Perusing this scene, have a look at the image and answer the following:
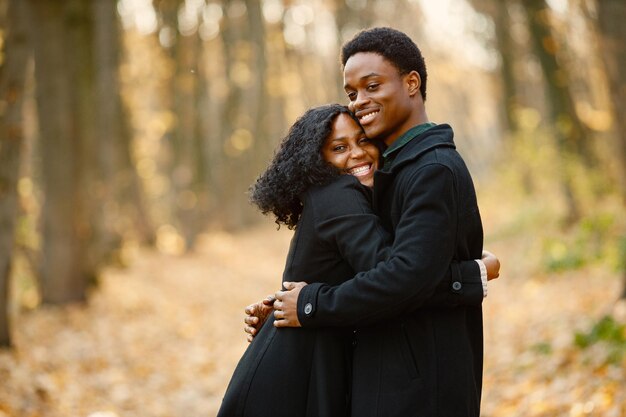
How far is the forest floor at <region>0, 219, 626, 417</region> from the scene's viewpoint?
21.2 ft

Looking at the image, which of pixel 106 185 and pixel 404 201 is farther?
pixel 106 185

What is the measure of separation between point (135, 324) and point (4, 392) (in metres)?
5.20

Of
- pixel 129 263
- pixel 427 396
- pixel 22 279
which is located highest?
pixel 129 263

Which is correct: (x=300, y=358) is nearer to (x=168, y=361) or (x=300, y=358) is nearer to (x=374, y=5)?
(x=168, y=361)

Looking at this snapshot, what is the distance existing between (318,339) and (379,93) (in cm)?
101

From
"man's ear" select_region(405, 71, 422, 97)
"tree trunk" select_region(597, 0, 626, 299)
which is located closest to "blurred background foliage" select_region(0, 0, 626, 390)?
"tree trunk" select_region(597, 0, 626, 299)

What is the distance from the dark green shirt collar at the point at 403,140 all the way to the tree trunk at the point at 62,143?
1029 cm

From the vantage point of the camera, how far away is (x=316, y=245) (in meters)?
2.93

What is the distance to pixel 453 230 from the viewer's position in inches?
106

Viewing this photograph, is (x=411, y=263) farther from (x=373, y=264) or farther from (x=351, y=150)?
(x=351, y=150)

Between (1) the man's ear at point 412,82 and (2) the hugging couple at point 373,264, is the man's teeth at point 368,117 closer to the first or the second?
(2) the hugging couple at point 373,264

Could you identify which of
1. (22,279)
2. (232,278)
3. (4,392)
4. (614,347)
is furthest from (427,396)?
(232,278)

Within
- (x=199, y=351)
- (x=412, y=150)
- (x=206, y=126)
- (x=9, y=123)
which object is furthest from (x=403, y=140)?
(x=206, y=126)

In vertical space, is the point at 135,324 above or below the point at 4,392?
above
